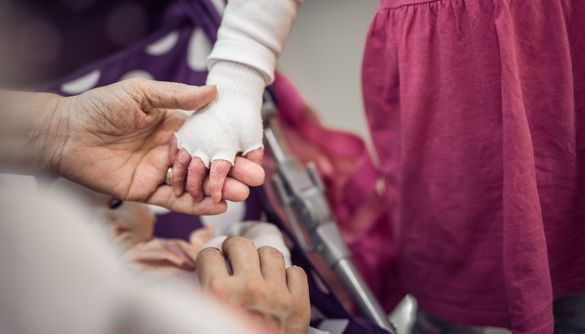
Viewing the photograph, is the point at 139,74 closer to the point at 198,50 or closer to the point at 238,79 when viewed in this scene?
the point at 198,50

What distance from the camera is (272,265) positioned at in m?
0.37

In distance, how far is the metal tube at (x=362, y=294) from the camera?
1.66ft

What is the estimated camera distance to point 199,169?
1.36 feet

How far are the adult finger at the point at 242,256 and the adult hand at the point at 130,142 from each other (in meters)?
0.05

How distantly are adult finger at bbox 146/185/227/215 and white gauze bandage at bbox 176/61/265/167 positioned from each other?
0.05 meters

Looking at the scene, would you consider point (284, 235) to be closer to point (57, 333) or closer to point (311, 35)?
point (57, 333)

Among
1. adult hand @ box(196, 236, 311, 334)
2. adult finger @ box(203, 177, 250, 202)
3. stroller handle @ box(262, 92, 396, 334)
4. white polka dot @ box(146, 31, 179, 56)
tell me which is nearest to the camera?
adult hand @ box(196, 236, 311, 334)

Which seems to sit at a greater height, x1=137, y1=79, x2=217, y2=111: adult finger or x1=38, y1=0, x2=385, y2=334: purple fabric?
x1=137, y1=79, x2=217, y2=111: adult finger

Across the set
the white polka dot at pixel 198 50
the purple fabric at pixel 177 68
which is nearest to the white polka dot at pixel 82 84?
the purple fabric at pixel 177 68

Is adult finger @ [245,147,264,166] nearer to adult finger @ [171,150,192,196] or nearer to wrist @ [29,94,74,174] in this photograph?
adult finger @ [171,150,192,196]

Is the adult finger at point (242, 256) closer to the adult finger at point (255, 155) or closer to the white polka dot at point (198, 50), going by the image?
the adult finger at point (255, 155)

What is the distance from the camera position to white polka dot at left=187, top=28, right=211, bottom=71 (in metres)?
0.62

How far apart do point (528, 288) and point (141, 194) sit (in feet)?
1.14

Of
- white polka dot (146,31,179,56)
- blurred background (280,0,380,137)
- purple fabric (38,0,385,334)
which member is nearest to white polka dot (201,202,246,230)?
purple fabric (38,0,385,334)
